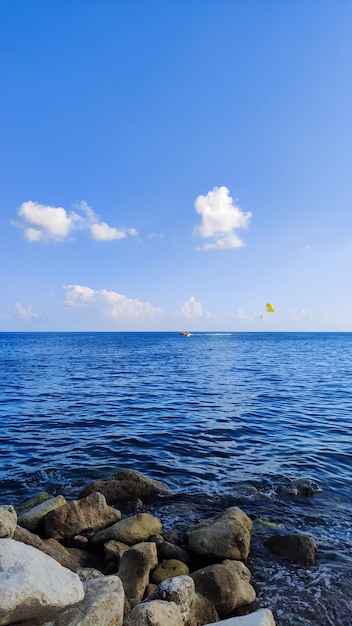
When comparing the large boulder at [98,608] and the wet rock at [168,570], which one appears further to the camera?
the wet rock at [168,570]

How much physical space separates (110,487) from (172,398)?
52.6ft

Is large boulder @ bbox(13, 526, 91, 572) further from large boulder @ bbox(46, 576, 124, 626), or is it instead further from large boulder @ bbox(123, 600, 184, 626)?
large boulder @ bbox(123, 600, 184, 626)

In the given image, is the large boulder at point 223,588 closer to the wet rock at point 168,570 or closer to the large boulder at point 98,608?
the wet rock at point 168,570

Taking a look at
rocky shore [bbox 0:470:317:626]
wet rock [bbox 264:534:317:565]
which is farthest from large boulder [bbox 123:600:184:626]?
wet rock [bbox 264:534:317:565]

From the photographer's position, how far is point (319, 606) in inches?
286

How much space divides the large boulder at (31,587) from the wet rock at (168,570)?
104 inches

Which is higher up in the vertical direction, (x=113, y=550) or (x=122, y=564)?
(x=122, y=564)

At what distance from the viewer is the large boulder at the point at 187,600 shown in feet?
21.3

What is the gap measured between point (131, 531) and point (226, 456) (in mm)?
7403

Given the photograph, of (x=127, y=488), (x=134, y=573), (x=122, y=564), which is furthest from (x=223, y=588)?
(x=127, y=488)

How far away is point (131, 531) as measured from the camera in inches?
355

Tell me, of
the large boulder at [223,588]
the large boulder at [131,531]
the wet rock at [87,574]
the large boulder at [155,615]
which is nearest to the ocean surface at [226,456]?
the large boulder at [223,588]

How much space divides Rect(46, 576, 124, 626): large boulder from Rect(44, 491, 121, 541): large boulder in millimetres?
3603

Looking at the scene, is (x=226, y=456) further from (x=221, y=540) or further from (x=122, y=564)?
(x=122, y=564)
